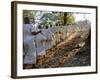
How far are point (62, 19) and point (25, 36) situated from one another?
378 mm

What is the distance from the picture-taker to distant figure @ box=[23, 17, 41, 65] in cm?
204

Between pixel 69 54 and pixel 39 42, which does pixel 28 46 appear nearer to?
pixel 39 42

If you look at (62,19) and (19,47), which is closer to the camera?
(19,47)

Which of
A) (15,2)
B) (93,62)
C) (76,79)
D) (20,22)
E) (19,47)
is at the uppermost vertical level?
(15,2)

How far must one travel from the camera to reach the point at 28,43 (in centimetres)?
206

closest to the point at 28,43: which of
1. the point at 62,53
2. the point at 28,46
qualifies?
the point at 28,46

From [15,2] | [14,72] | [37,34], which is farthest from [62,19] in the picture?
[14,72]

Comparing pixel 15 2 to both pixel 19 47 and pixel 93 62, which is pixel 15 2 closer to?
pixel 19 47

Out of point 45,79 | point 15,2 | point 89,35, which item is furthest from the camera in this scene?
point 89,35

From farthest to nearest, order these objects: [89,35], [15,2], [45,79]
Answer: [89,35], [45,79], [15,2]

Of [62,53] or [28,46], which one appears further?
[62,53]

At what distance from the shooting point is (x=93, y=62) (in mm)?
2334

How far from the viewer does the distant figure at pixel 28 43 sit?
2.04 meters

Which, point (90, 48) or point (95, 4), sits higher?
point (95, 4)
